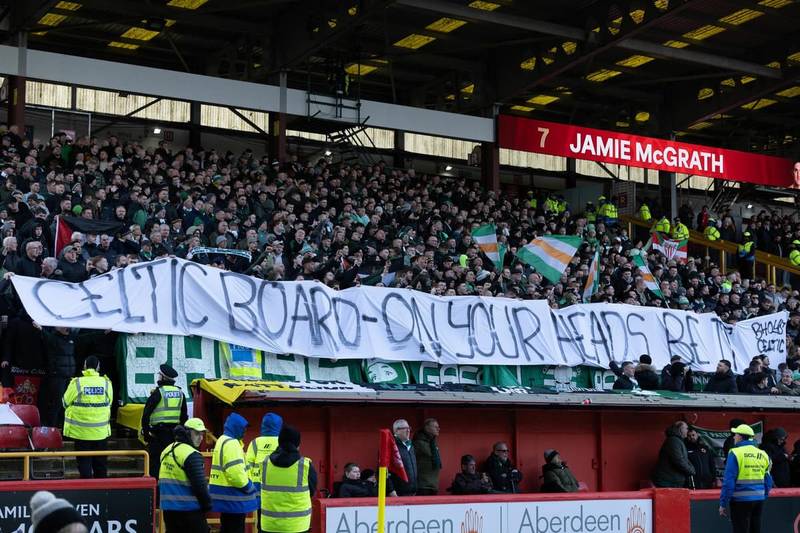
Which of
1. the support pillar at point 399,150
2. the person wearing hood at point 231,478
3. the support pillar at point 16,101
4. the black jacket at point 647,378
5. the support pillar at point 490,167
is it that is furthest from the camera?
the support pillar at point 399,150

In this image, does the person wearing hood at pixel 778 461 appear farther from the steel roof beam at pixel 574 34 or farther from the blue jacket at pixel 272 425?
the steel roof beam at pixel 574 34

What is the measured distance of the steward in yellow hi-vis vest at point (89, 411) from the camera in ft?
43.7

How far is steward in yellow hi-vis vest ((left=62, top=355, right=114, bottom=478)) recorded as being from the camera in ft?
43.7

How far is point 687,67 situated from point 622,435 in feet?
69.7

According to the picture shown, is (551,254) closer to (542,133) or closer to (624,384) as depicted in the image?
(624,384)

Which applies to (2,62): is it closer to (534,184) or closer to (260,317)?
(260,317)

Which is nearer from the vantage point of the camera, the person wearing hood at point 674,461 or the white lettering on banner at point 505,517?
the white lettering on banner at point 505,517

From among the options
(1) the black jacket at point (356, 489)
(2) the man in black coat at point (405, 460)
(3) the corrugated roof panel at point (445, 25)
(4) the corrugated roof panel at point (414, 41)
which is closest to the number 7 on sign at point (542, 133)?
(3) the corrugated roof panel at point (445, 25)

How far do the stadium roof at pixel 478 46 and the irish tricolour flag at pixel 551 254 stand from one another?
272 inches

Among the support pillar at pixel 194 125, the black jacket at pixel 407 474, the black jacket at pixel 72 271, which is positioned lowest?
the black jacket at pixel 407 474

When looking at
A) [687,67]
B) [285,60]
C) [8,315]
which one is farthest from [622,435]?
[687,67]

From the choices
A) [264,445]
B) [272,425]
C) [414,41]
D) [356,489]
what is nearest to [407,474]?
[356,489]

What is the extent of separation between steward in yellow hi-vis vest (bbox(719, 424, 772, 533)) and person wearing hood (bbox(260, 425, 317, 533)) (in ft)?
19.3

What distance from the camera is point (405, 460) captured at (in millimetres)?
14531
